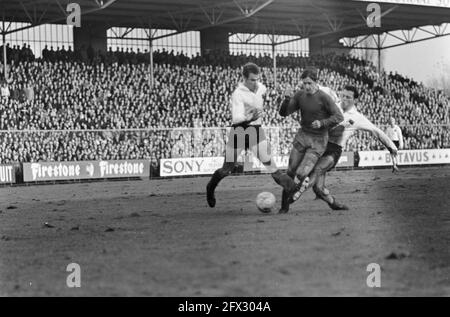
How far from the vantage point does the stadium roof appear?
39.0m

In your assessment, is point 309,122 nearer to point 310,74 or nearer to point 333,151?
point 310,74

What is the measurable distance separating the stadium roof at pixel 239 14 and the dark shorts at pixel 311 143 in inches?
921

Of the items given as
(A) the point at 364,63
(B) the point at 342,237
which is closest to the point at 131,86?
(A) the point at 364,63

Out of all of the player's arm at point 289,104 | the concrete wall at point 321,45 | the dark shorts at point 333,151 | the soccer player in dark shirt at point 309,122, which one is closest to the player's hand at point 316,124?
the soccer player in dark shirt at point 309,122

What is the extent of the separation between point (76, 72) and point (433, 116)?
1962 centimetres

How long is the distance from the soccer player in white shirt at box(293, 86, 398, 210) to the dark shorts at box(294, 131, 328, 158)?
1.10ft

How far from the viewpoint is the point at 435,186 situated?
20984mm

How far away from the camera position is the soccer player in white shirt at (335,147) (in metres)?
13.5

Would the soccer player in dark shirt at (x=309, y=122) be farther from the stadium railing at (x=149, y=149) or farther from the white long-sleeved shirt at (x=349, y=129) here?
the stadium railing at (x=149, y=149)

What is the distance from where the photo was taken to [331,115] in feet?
43.3

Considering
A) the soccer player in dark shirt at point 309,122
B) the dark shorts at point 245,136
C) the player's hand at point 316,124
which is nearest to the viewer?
the player's hand at point 316,124

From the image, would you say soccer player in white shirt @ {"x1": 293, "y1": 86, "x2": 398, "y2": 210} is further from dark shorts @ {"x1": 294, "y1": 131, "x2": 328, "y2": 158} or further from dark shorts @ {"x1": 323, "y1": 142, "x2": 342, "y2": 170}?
dark shorts @ {"x1": 294, "y1": 131, "x2": 328, "y2": 158}

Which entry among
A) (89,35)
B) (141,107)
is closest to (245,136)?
(141,107)
